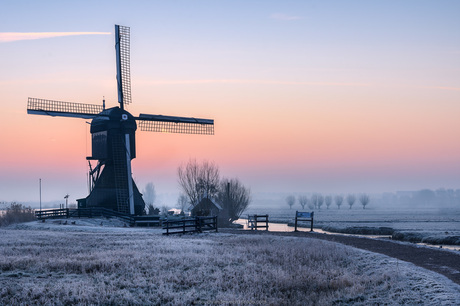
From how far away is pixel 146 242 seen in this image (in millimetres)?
26328

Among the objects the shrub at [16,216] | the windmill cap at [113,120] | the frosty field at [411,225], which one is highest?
the windmill cap at [113,120]

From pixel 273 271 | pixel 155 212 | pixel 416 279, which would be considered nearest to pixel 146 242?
pixel 273 271

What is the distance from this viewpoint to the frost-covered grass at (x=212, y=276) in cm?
1377

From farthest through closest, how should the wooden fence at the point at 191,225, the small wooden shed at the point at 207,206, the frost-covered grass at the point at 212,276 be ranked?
the small wooden shed at the point at 207,206 → the wooden fence at the point at 191,225 → the frost-covered grass at the point at 212,276

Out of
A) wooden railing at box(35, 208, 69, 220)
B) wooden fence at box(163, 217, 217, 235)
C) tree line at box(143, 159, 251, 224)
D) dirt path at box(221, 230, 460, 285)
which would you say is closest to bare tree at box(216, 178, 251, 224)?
tree line at box(143, 159, 251, 224)

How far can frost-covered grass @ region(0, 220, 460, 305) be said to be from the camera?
13773mm

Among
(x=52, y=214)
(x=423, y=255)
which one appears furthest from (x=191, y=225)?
(x=52, y=214)

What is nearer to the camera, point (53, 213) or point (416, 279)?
point (416, 279)

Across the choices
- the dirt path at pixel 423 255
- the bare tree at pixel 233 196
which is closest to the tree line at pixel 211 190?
the bare tree at pixel 233 196

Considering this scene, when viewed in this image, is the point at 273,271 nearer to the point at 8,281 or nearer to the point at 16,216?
the point at 8,281

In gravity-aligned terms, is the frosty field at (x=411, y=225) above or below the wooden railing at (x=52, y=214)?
below

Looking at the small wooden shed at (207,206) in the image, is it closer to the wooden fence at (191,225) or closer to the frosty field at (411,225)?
the frosty field at (411,225)

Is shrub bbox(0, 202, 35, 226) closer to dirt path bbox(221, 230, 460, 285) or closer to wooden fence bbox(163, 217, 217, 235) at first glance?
wooden fence bbox(163, 217, 217, 235)

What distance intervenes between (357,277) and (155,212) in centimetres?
5043
